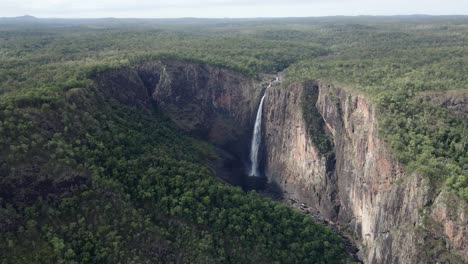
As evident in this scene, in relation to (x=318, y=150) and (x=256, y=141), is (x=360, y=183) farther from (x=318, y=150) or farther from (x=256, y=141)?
(x=256, y=141)

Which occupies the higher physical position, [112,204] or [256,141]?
[112,204]

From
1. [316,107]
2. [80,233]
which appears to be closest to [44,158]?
[80,233]

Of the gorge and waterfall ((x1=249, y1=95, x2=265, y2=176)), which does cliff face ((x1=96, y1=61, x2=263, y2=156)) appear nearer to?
the gorge

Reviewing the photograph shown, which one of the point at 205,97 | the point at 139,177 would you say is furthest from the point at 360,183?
the point at 205,97

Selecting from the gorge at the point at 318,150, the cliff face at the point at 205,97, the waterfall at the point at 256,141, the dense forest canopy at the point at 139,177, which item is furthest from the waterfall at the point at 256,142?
the dense forest canopy at the point at 139,177

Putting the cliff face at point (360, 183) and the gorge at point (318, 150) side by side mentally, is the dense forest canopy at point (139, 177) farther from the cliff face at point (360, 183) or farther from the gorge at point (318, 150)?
the gorge at point (318, 150)

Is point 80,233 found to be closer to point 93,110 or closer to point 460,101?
point 93,110
